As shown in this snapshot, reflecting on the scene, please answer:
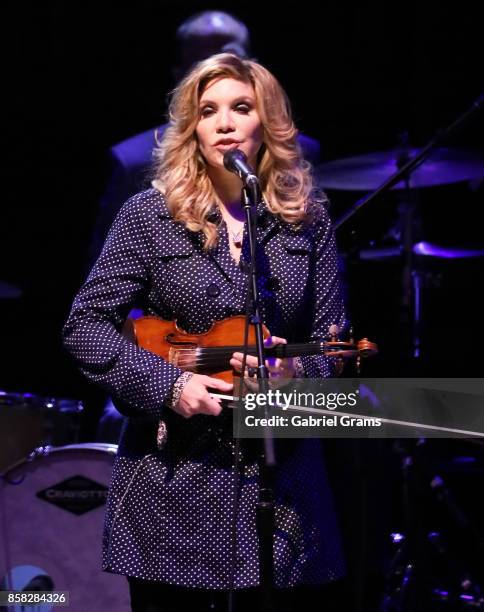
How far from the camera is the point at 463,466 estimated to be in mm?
4578

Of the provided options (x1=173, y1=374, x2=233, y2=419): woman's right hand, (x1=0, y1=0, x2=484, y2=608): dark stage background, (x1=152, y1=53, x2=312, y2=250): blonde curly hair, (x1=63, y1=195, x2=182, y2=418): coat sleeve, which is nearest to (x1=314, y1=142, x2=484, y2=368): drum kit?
(x1=0, y1=0, x2=484, y2=608): dark stage background

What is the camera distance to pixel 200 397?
2.28m

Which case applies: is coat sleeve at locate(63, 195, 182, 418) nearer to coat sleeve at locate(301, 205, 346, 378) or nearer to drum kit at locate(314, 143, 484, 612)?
coat sleeve at locate(301, 205, 346, 378)

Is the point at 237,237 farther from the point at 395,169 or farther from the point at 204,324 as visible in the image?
the point at 395,169

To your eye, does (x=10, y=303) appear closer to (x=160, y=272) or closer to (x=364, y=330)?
(x=364, y=330)

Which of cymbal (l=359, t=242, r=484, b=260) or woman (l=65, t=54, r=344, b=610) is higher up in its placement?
cymbal (l=359, t=242, r=484, b=260)

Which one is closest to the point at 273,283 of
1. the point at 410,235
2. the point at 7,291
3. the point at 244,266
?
the point at 244,266

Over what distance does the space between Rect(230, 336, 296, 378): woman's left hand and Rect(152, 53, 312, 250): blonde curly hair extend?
401 millimetres

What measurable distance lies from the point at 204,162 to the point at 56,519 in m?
1.77

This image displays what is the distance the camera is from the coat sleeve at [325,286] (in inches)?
102

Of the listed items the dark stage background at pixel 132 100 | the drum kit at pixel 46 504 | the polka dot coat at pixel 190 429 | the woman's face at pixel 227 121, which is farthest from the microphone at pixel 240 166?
the dark stage background at pixel 132 100

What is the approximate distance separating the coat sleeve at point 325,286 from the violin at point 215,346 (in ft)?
0.19

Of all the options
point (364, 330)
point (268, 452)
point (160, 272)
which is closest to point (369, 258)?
point (364, 330)

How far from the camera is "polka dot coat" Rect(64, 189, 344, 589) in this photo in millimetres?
2369
